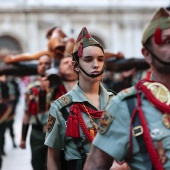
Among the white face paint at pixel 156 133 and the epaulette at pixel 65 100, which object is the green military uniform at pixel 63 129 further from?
the white face paint at pixel 156 133

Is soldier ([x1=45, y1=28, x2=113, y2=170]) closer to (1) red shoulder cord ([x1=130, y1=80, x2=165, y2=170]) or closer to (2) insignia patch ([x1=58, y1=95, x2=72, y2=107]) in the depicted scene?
(2) insignia patch ([x1=58, y1=95, x2=72, y2=107])

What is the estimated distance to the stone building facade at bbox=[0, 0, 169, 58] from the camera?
24688mm

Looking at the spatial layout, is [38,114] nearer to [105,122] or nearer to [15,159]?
[105,122]

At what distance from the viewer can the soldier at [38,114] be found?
4.98 m

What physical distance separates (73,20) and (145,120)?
77.8 ft

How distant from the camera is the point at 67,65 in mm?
4203

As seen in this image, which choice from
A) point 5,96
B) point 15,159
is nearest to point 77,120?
point 15,159

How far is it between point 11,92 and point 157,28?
29.5ft

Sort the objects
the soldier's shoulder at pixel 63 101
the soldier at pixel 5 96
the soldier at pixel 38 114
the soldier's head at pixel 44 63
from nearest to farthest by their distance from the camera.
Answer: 1. the soldier's shoulder at pixel 63 101
2. the soldier at pixel 38 114
3. the soldier's head at pixel 44 63
4. the soldier at pixel 5 96

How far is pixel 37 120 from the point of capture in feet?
17.2

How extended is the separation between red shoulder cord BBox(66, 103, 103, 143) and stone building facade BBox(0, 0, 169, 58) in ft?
69.8

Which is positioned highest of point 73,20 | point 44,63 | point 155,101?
point 155,101

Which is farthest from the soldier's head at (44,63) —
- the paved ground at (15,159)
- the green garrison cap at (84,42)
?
the paved ground at (15,159)

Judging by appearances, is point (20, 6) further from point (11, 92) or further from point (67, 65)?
point (67, 65)
